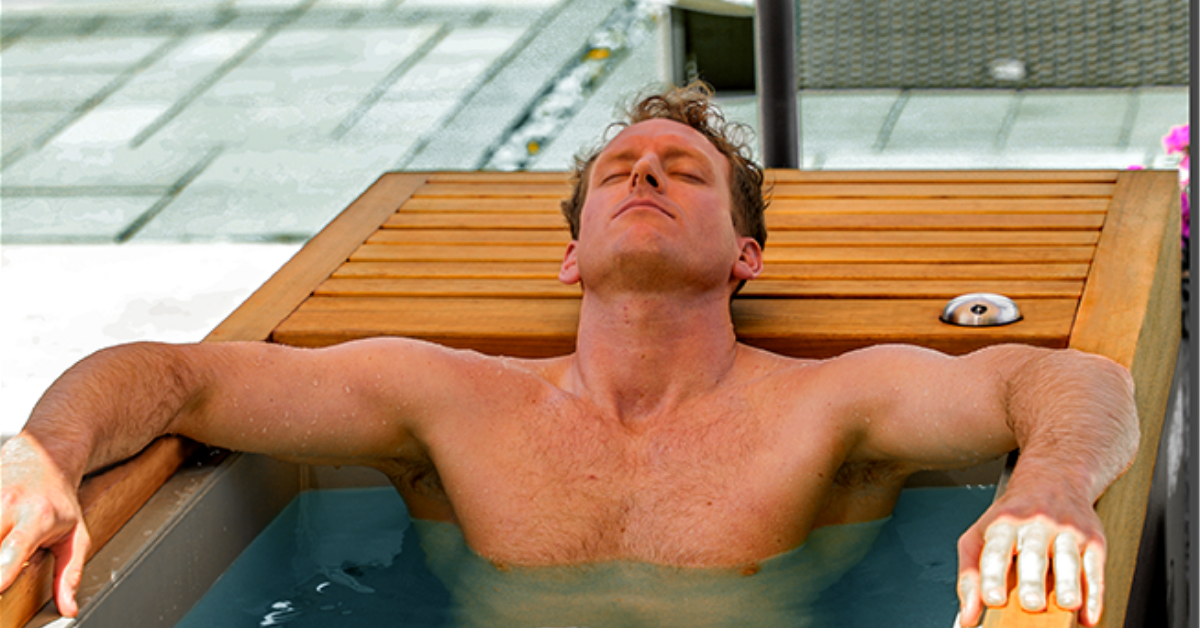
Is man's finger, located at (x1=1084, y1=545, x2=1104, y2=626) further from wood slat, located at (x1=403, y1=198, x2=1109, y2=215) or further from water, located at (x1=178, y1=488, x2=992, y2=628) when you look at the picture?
wood slat, located at (x1=403, y1=198, x2=1109, y2=215)

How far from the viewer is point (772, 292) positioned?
8.23 feet

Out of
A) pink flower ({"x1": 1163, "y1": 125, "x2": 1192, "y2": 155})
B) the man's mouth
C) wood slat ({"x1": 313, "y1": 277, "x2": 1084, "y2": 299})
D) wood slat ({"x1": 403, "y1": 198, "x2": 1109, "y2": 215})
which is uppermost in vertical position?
pink flower ({"x1": 1163, "y1": 125, "x2": 1192, "y2": 155})

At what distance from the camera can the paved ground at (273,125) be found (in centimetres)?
394

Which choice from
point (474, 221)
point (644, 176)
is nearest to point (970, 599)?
point (644, 176)

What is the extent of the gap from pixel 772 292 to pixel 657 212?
50 centimetres

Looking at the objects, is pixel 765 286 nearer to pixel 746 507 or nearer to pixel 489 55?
pixel 746 507

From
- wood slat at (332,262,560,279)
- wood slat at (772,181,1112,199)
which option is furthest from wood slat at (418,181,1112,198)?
wood slat at (332,262,560,279)

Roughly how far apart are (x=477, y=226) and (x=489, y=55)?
2.54 meters

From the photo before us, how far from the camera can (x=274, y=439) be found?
6.88 ft

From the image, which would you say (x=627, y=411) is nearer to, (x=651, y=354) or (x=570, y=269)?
(x=651, y=354)

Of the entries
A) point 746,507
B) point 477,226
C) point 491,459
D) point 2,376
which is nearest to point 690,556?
point 746,507

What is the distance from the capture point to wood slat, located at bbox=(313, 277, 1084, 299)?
2.43 m

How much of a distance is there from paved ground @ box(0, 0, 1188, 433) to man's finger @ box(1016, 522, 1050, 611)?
2429 millimetres

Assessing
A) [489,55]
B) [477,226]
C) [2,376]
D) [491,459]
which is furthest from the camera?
[489,55]
